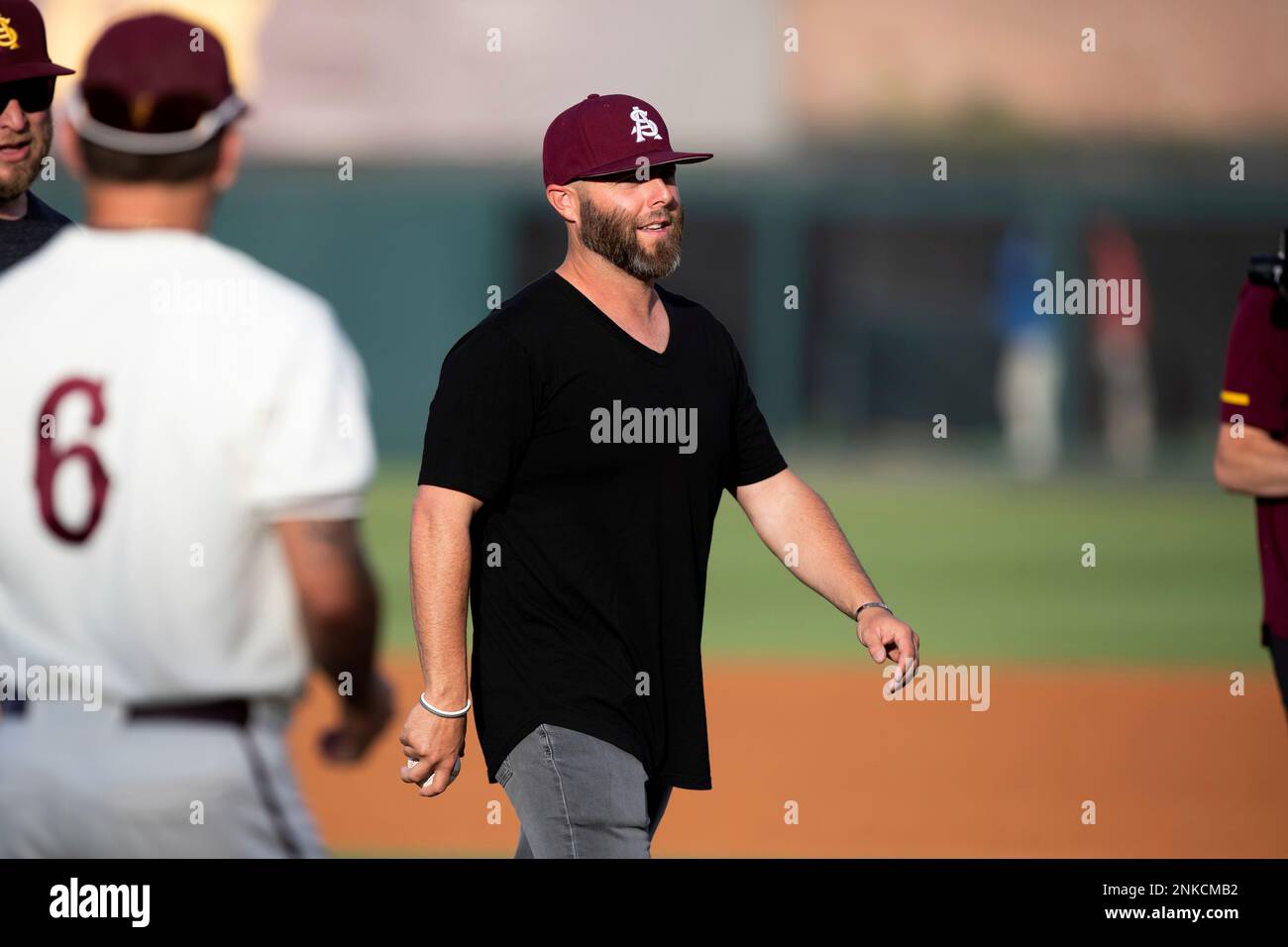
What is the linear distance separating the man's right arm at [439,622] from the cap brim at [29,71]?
1.14m

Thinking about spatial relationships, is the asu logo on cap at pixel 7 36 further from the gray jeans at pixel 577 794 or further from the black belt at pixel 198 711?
the gray jeans at pixel 577 794

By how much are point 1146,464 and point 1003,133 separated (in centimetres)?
520

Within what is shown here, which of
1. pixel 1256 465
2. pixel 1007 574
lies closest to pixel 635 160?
pixel 1256 465

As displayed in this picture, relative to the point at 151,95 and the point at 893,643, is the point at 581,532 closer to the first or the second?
the point at 893,643

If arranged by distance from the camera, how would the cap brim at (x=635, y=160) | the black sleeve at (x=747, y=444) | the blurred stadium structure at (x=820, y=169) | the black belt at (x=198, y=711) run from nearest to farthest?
the black belt at (x=198, y=711) → the cap brim at (x=635, y=160) → the black sleeve at (x=747, y=444) → the blurred stadium structure at (x=820, y=169)

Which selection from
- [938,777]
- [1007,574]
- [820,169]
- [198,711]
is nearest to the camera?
[198,711]

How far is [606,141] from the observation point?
4094mm

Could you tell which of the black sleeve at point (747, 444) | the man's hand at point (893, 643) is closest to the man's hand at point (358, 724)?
the man's hand at point (893, 643)

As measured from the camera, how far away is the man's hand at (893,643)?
396cm

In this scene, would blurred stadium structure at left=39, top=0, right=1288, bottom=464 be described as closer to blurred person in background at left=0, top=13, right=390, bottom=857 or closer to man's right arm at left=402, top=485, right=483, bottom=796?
man's right arm at left=402, top=485, right=483, bottom=796

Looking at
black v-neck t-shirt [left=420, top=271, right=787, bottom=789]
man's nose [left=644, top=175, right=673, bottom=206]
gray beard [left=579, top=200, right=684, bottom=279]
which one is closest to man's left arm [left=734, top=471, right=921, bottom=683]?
black v-neck t-shirt [left=420, top=271, right=787, bottom=789]

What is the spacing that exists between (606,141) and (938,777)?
211 inches

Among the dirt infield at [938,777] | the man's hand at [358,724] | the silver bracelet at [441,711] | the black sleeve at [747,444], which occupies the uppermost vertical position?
the black sleeve at [747,444]

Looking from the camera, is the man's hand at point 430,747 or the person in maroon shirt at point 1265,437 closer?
the man's hand at point 430,747
